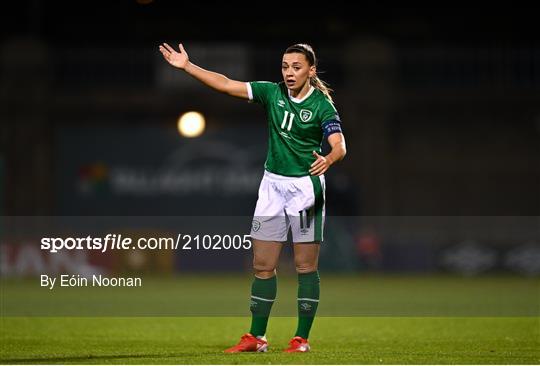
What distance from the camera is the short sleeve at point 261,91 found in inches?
322

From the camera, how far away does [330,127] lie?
7.89 metres

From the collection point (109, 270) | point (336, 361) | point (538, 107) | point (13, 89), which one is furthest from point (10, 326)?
point (538, 107)

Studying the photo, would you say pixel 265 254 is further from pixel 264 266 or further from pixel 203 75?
pixel 203 75

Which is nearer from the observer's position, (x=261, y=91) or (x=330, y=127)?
(x=330, y=127)

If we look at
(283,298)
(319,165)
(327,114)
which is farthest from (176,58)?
(283,298)

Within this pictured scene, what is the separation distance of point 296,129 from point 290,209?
55cm

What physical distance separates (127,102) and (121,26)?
320cm

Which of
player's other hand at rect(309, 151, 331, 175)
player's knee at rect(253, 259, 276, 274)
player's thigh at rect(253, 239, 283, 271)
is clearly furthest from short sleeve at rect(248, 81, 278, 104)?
player's knee at rect(253, 259, 276, 274)

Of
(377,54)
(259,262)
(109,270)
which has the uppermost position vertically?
(377,54)

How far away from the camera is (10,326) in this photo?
10.9 metres

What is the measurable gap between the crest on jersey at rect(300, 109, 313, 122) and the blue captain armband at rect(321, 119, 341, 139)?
130 millimetres

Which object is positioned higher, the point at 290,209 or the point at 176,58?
the point at 176,58

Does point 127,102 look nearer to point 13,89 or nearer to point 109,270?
point 13,89

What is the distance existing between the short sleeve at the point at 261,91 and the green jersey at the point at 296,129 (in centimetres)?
6
